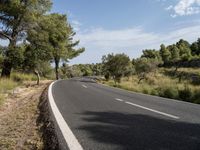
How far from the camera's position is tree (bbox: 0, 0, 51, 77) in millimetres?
25203

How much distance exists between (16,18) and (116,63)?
60.2ft

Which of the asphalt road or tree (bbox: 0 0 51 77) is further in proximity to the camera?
tree (bbox: 0 0 51 77)

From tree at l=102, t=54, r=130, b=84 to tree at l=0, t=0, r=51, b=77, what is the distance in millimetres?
15358

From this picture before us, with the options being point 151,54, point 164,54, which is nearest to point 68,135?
point 164,54

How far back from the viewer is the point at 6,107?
36.9ft

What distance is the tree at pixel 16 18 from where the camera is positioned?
25.2 metres

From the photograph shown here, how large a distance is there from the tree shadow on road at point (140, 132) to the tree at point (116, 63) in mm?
32965

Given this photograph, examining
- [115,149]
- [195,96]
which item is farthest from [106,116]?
[195,96]

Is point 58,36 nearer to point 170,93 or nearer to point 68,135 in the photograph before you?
point 170,93

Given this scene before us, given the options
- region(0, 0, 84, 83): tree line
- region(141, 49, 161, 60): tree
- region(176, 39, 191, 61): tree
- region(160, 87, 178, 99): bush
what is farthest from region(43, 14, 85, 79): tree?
region(141, 49, 161, 60): tree

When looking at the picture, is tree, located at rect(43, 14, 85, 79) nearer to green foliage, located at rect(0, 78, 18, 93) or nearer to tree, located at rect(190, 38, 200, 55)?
green foliage, located at rect(0, 78, 18, 93)

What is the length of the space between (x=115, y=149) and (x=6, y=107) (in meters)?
8.00

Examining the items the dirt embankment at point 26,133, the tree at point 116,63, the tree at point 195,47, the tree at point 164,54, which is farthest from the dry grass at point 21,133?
the tree at point 195,47

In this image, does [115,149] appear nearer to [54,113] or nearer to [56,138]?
[56,138]
